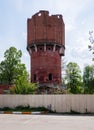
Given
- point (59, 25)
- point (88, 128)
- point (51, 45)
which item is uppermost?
point (59, 25)

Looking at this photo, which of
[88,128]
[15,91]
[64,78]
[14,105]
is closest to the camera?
[88,128]

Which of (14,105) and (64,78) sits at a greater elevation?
(64,78)

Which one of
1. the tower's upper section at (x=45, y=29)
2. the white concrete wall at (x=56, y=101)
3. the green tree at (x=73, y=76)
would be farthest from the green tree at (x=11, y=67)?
the white concrete wall at (x=56, y=101)

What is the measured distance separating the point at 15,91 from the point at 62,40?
63.2 feet

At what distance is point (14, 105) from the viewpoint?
31438 millimetres

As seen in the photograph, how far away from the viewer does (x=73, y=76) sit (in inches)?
2403

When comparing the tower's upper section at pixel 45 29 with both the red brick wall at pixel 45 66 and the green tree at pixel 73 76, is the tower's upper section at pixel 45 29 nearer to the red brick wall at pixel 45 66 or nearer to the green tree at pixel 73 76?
the red brick wall at pixel 45 66

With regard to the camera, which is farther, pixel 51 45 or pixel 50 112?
pixel 51 45

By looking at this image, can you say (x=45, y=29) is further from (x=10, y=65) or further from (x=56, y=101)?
(x=56, y=101)

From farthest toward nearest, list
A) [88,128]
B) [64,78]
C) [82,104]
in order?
[64,78], [82,104], [88,128]

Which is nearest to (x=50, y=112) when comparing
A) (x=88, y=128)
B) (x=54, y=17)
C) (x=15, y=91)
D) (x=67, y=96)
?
(x=67, y=96)

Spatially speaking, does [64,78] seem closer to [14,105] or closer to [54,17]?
[54,17]

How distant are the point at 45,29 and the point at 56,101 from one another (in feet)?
84.8

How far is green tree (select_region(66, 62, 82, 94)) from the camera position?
5737cm
